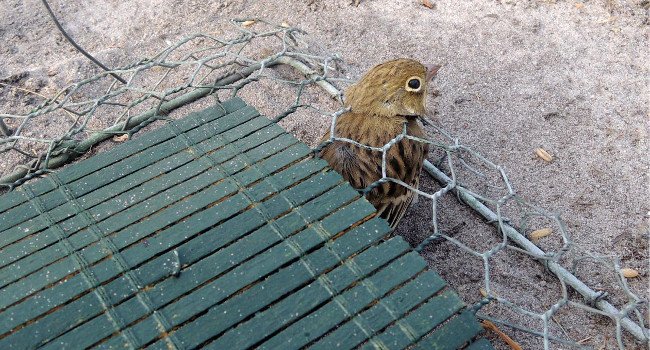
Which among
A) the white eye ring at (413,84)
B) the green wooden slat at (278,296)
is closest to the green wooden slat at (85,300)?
the green wooden slat at (278,296)

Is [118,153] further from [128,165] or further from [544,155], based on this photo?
[544,155]

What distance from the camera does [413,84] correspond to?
2787mm

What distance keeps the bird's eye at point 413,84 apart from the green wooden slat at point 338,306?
43.6 inches

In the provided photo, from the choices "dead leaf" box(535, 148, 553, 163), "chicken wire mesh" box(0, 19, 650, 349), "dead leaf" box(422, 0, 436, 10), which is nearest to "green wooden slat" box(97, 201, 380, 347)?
"chicken wire mesh" box(0, 19, 650, 349)

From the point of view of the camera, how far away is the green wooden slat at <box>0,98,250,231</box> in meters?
2.11

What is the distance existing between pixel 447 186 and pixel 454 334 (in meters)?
0.62

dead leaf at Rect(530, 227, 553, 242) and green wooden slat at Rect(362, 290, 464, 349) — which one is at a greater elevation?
green wooden slat at Rect(362, 290, 464, 349)

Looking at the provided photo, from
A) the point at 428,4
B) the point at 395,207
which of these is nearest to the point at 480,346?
the point at 395,207

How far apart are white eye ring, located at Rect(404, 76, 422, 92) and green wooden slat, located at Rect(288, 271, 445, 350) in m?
1.17

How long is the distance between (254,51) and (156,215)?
6.87 feet

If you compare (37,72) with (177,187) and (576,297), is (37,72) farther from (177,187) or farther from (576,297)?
(576,297)

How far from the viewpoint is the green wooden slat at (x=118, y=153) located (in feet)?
6.93

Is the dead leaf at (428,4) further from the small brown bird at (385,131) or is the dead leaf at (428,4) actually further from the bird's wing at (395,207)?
the bird's wing at (395,207)

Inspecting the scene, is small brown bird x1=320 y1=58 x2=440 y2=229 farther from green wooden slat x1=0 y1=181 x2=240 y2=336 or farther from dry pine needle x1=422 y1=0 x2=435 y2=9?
dry pine needle x1=422 y1=0 x2=435 y2=9
